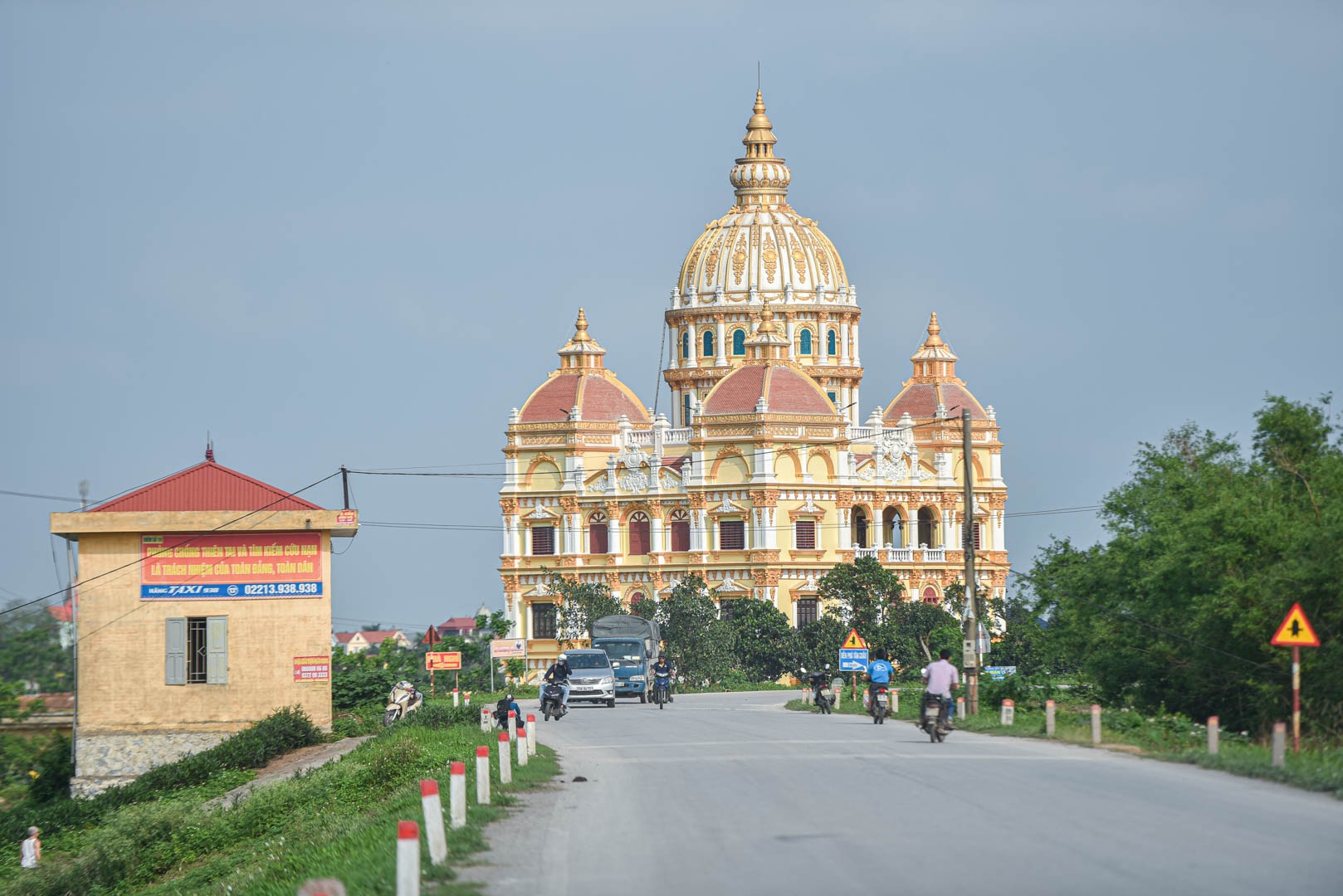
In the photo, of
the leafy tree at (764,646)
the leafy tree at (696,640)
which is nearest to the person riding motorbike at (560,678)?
the leafy tree at (696,640)

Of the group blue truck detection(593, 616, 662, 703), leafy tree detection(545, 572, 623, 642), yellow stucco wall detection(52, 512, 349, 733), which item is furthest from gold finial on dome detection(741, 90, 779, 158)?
yellow stucco wall detection(52, 512, 349, 733)

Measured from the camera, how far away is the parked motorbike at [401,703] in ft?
138

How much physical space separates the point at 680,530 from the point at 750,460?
5352 millimetres

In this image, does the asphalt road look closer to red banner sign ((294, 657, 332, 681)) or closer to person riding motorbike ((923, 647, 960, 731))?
person riding motorbike ((923, 647, 960, 731))

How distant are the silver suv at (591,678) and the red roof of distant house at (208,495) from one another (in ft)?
34.0

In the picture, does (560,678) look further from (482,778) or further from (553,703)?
(482,778)

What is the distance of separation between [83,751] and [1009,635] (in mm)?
42842

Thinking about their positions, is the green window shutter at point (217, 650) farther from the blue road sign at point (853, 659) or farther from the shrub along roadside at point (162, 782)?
the blue road sign at point (853, 659)

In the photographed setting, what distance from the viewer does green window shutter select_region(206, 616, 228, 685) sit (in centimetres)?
4150

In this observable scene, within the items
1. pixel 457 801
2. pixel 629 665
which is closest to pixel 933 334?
pixel 629 665

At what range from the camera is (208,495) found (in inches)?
1690

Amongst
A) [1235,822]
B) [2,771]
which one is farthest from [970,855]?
[2,771]

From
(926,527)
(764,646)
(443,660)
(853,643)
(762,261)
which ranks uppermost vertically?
(762,261)

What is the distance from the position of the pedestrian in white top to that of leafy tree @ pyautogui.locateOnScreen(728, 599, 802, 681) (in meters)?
47.4
